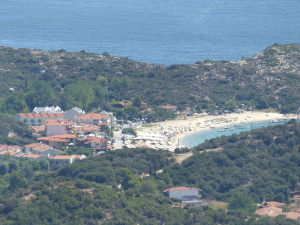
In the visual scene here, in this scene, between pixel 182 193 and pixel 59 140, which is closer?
pixel 182 193

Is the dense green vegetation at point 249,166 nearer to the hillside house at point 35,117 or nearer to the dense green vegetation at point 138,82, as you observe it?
the dense green vegetation at point 138,82

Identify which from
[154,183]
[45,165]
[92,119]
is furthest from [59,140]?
[154,183]

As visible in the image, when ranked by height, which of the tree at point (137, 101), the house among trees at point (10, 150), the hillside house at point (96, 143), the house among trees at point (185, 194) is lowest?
the house among trees at point (185, 194)

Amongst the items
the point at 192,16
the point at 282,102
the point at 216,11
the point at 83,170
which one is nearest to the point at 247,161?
the point at 83,170

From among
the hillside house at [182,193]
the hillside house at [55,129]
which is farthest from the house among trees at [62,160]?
the hillside house at [182,193]

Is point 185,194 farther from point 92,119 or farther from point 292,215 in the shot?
point 92,119

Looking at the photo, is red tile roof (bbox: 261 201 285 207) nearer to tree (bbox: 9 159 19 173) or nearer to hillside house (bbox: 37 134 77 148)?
tree (bbox: 9 159 19 173)
